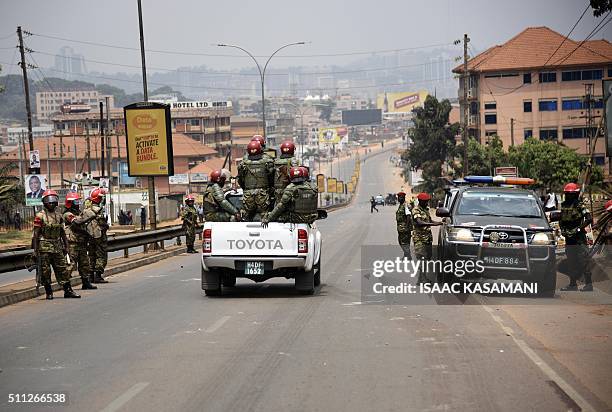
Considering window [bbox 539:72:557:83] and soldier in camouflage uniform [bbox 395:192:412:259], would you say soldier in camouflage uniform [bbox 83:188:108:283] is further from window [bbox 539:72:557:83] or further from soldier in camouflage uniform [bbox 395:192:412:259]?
window [bbox 539:72:557:83]

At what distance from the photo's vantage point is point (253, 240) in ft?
55.0

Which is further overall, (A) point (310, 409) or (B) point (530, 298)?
(B) point (530, 298)

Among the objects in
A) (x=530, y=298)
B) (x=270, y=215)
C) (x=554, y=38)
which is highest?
(x=554, y=38)

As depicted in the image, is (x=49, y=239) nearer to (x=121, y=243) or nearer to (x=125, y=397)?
(x=125, y=397)

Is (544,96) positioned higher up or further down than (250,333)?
higher up

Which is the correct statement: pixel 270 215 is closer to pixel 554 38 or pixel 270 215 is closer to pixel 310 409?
pixel 310 409

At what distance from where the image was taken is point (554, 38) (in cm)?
11631

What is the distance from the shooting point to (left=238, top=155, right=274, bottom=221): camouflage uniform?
17594 millimetres

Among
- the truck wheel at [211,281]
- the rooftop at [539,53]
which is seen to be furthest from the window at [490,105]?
the truck wheel at [211,281]

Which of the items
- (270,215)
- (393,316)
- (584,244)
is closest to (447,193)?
(584,244)

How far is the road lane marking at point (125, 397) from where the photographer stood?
336 inches

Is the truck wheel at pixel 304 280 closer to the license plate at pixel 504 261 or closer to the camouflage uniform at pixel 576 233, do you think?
the license plate at pixel 504 261

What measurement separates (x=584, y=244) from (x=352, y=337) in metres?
7.73

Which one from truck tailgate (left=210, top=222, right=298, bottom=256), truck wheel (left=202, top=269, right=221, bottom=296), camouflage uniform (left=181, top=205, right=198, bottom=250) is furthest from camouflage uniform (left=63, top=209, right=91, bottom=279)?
camouflage uniform (left=181, top=205, right=198, bottom=250)
